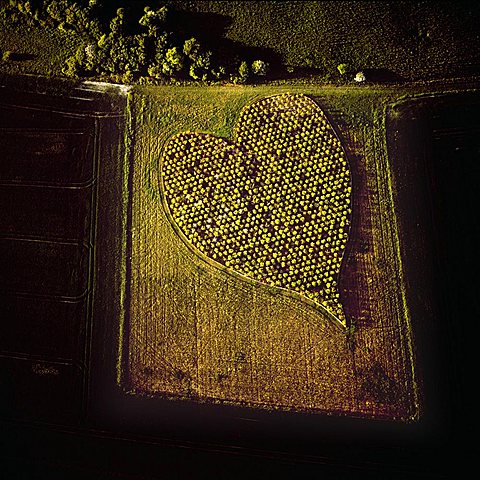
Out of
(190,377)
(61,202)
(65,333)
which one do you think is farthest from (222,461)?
(61,202)

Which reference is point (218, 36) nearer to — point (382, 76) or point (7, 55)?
point (382, 76)

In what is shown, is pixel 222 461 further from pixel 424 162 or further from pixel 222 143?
pixel 424 162

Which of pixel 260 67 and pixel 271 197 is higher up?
pixel 260 67

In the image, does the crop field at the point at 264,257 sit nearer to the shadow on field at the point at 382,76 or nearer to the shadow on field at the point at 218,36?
the shadow on field at the point at 382,76

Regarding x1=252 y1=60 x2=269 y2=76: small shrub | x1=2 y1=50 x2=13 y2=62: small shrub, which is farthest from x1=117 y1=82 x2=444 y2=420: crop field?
x1=2 y1=50 x2=13 y2=62: small shrub

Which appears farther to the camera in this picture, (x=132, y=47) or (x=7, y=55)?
(x=7, y=55)

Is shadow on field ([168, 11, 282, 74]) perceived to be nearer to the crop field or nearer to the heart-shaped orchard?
the crop field

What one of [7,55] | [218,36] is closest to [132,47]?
[218,36]
